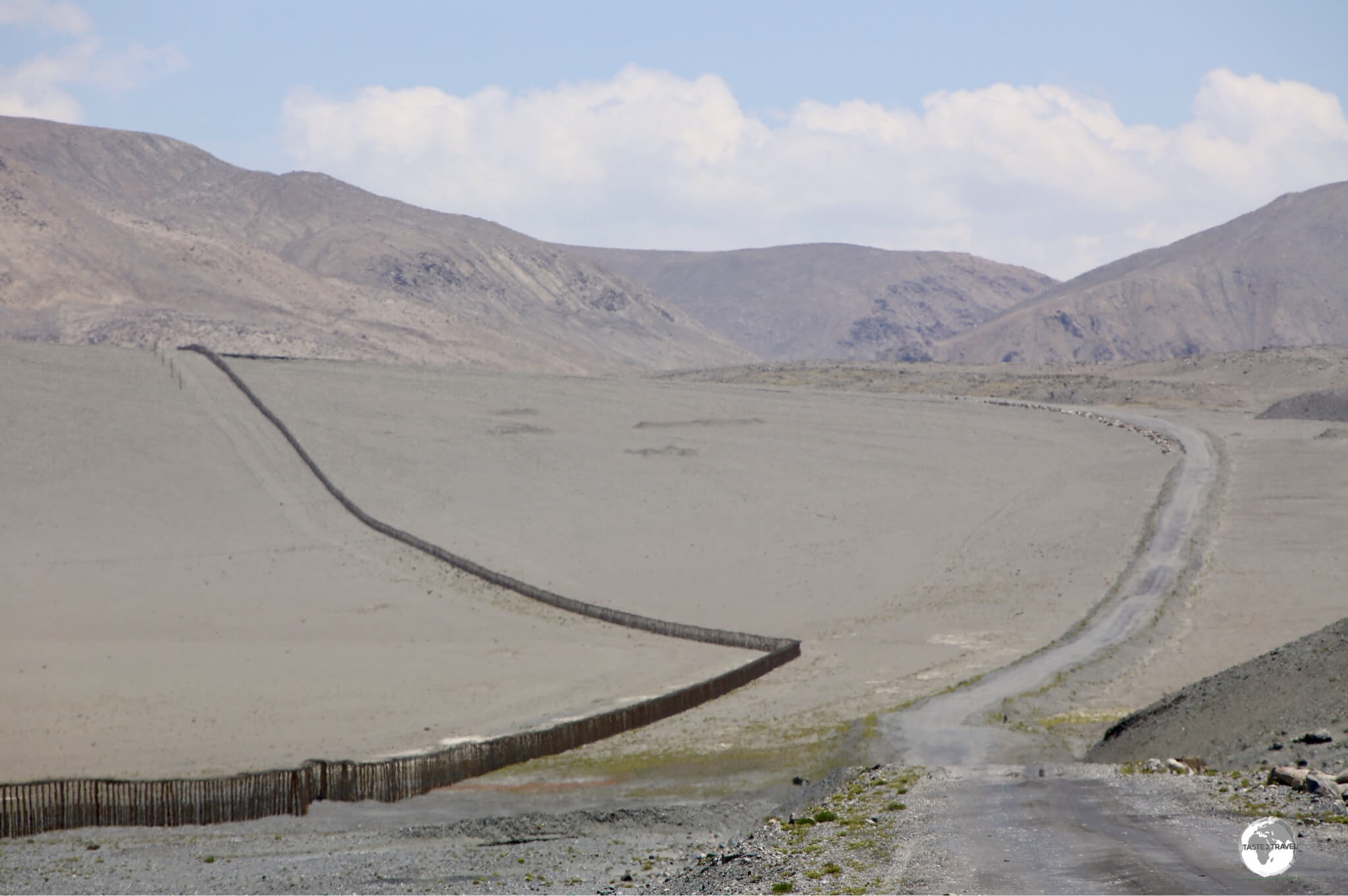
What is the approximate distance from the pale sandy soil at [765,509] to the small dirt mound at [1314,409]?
50.2 ft

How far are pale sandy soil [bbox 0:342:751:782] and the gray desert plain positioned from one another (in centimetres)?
19

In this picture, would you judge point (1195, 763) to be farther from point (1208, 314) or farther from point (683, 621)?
point (1208, 314)

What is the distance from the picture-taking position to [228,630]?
3781cm

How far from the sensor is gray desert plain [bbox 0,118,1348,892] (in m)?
17.0

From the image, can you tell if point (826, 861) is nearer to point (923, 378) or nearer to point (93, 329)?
point (923, 378)

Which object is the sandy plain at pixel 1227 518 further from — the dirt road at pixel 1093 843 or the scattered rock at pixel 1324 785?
the scattered rock at pixel 1324 785

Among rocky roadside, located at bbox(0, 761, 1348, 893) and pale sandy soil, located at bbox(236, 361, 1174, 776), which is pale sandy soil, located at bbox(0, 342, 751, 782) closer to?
pale sandy soil, located at bbox(236, 361, 1174, 776)

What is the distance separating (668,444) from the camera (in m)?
71.1

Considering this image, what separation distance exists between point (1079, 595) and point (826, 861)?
31285 mm

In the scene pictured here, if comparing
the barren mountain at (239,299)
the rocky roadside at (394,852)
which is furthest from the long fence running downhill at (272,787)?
the barren mountain at (239,299)

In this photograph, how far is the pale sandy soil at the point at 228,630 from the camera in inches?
1094

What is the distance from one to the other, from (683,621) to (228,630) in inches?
535

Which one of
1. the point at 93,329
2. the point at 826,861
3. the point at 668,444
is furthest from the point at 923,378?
the point at 826,861

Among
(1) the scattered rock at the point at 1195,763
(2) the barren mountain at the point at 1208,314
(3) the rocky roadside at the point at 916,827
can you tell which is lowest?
(1) the scattered rock at the point at 1195,763
